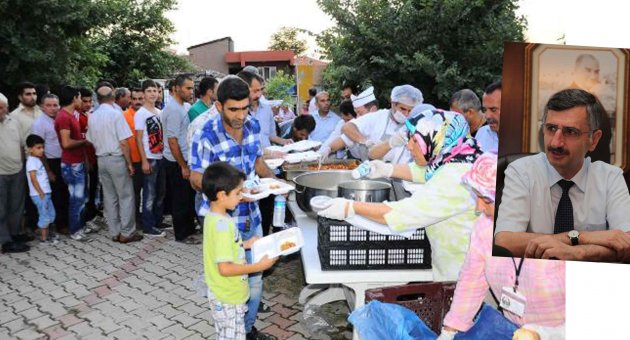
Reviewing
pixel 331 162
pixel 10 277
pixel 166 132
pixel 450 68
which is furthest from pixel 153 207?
pixel 450 68

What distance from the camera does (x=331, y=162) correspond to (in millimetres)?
4664

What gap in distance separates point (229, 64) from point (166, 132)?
3356cm

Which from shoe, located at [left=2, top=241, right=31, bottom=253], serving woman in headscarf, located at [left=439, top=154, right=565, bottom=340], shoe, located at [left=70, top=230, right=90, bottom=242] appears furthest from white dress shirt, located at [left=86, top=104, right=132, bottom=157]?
serving woman in headscarf, located at [left=439, top=154, right=565, bottom=340]

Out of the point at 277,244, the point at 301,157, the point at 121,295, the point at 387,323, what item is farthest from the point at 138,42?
the point at 387,323

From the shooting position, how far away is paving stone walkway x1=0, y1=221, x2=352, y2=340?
3.70 metres

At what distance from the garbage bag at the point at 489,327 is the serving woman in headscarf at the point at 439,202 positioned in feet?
1.06

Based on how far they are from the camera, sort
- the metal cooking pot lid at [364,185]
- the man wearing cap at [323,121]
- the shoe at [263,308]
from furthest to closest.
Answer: the man wearing cap at [323,121], the shoe at [263,308], the metal cooking pot lid at [364,185]

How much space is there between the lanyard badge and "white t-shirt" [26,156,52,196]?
17.3ft

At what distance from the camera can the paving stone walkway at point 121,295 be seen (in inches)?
146

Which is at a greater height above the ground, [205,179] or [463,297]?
[205,179]

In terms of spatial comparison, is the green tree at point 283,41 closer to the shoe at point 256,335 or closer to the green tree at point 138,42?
the green tree at point 138,42

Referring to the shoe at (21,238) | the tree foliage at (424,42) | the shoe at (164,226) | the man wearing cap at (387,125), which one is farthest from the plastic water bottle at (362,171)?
the tree foliage at (424,42)

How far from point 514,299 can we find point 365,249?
0.83 metres

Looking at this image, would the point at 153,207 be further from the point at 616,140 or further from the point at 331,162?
the point at 616,140
